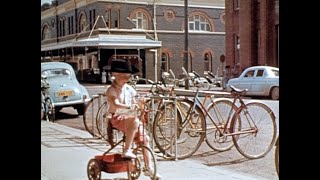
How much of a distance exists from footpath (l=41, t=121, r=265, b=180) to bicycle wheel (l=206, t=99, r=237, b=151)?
178 mm

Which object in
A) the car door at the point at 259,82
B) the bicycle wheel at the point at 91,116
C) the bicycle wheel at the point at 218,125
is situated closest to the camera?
the car door at the point at 259,82

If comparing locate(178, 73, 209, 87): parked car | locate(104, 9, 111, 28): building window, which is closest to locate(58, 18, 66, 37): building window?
locate(104, 9, 111, 28): building window

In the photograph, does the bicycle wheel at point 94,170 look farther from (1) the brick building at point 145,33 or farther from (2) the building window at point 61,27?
(2) the building window at point 61,27

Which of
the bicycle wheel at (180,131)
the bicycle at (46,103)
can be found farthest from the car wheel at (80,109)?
the bicycle wheel at (180,131)

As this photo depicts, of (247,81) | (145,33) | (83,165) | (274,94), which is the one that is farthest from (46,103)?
(274,94)

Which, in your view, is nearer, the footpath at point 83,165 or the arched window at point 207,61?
the arched window at point 207,61

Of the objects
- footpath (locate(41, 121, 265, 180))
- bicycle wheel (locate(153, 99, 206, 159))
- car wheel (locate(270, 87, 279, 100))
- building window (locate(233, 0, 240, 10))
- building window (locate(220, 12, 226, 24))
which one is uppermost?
building window (locate(233, 0, 240, 10))

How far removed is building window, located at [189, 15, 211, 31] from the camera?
285 cm

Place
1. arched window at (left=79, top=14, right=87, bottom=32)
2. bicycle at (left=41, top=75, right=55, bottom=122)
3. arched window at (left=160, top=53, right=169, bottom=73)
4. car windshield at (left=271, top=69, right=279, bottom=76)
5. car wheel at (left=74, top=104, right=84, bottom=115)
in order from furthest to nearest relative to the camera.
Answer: car wheel at (left=74, top=104, right=84, bottom=115) < bicycle at (left=41, top=75, right=55, bottom=122) < arched window at (left=79, top=14, right=87, bottom=32) < arched window at (left=160, top=53, right=169, bottom=73) < car windshield at (left=271, top=69, right=279, bottom=76)

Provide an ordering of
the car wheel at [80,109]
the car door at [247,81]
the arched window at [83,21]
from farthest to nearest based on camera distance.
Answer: the car wheel at [80,109] < the arched window at [83,21] < the car door at [247,81]

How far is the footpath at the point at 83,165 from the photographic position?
9.85ft

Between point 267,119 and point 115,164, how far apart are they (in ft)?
2.67

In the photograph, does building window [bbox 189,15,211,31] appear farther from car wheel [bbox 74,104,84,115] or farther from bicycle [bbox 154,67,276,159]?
car wheel [bbox 74,104,84,115]

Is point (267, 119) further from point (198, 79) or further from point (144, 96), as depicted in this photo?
point (144, 96)
